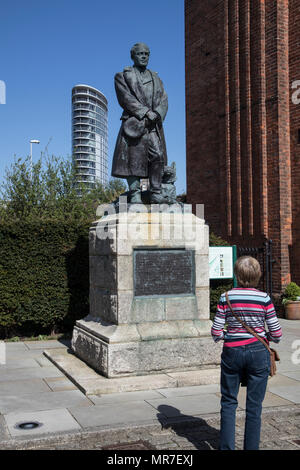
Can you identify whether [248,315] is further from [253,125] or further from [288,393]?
[253,125]

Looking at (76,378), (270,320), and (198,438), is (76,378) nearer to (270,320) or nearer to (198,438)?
(198,438)

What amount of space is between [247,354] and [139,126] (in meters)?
4.53

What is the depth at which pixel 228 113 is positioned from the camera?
Answer: 15258 mm

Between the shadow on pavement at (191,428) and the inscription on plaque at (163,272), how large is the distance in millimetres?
1997

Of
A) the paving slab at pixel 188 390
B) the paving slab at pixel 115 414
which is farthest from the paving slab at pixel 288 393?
the paving slab at pixel 115 414

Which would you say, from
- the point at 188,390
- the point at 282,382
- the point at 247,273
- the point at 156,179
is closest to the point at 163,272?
the point at 156,179

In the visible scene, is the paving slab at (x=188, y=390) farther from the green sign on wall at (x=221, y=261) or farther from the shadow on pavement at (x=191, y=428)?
the green sign on wall at (x=221, y=261)

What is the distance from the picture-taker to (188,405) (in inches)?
216

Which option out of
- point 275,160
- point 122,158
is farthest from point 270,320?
point 275,160

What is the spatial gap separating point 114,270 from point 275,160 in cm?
846

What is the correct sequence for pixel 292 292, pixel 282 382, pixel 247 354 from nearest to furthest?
pixel 247 354 → pixel 282 382 → pixel 292 292

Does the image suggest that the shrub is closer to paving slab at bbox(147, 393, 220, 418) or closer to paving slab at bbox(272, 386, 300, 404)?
paving slab at bbox(272, 386, 300, 404)

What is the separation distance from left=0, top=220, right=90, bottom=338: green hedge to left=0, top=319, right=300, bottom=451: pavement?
3.16 m

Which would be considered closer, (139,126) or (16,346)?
(139,126)
